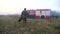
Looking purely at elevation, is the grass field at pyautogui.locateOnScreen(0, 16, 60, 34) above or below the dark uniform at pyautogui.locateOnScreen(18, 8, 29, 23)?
below

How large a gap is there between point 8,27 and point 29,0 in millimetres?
749

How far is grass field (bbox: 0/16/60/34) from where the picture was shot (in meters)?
3.65

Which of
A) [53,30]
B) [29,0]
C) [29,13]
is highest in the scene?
[29,0]

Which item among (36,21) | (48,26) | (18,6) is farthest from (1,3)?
(48,26)

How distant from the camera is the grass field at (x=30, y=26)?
3648 mm

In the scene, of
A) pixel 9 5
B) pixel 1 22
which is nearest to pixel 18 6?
pixel 9 5

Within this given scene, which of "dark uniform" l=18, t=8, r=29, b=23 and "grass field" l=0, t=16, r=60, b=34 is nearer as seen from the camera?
"grass field" l=0, t=16, r=60, b=34

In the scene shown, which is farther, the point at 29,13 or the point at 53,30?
the point at 29,13

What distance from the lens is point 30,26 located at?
3717 millimetres

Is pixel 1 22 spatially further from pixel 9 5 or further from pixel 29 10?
pixel 29 10

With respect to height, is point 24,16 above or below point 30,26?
above

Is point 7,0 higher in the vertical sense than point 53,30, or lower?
higher

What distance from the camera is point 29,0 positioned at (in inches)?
150

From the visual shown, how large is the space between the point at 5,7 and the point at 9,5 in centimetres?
10
